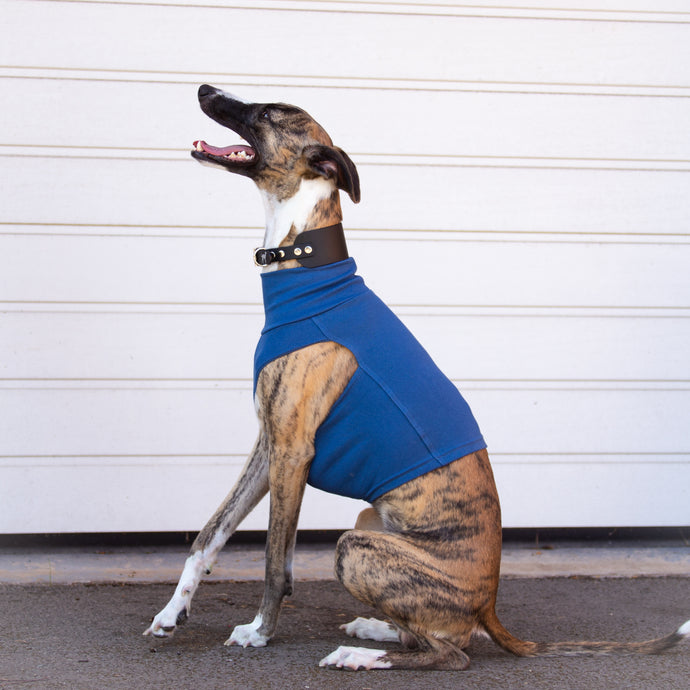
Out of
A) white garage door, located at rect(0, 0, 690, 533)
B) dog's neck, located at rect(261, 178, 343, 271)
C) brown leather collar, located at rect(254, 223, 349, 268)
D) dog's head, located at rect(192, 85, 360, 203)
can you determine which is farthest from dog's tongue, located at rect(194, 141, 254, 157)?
white garage door, located at rect(0, 0, 690, 533)

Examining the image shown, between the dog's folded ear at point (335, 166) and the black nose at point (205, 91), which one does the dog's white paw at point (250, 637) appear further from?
the black nose at point (205, 91)

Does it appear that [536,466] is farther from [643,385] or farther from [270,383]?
[270,383]

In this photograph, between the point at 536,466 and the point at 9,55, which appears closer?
the point at 9,55

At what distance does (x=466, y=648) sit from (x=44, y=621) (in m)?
1.56

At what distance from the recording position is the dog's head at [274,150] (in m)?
2.88

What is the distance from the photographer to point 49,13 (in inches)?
157

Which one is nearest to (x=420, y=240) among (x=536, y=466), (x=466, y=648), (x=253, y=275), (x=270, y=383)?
(x=253, y=275)

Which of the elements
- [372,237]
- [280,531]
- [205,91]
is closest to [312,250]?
[205,91]

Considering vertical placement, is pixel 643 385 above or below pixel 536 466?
above

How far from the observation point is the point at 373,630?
311 cm

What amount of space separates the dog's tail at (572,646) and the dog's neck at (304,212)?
137cm

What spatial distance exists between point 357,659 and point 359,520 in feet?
1.49

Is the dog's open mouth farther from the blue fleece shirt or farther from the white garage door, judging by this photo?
the white garage door

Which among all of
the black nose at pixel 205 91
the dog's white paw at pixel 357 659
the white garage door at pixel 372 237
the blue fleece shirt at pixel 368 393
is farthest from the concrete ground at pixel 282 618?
the black nose at pixel 205 91
